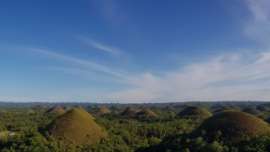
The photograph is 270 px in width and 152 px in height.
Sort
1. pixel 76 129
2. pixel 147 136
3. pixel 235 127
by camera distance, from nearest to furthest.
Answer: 1. pixel 235 127
2. pixel 76 129
3. pixel 147 136

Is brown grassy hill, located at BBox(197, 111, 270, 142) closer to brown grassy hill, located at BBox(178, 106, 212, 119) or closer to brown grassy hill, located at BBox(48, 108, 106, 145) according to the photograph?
brown grassy hill, located at BBox(48, 108, 106, 145)

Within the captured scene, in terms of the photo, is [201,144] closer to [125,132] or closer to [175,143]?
[175,143]

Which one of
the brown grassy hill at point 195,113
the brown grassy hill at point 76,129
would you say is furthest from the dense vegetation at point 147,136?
the brown grassy hill at point 195,113

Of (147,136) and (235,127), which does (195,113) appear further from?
(235,127)

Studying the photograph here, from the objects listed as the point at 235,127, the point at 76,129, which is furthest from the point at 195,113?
the point at 235,127

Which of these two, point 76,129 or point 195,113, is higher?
point 195,113

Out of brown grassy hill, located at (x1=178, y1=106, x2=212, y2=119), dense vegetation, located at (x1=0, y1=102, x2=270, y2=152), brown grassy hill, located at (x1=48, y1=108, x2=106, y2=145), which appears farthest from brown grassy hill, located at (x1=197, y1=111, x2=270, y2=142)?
brown grassy hill, located at (x1=178, y1=106, x2=212, y2=119)
